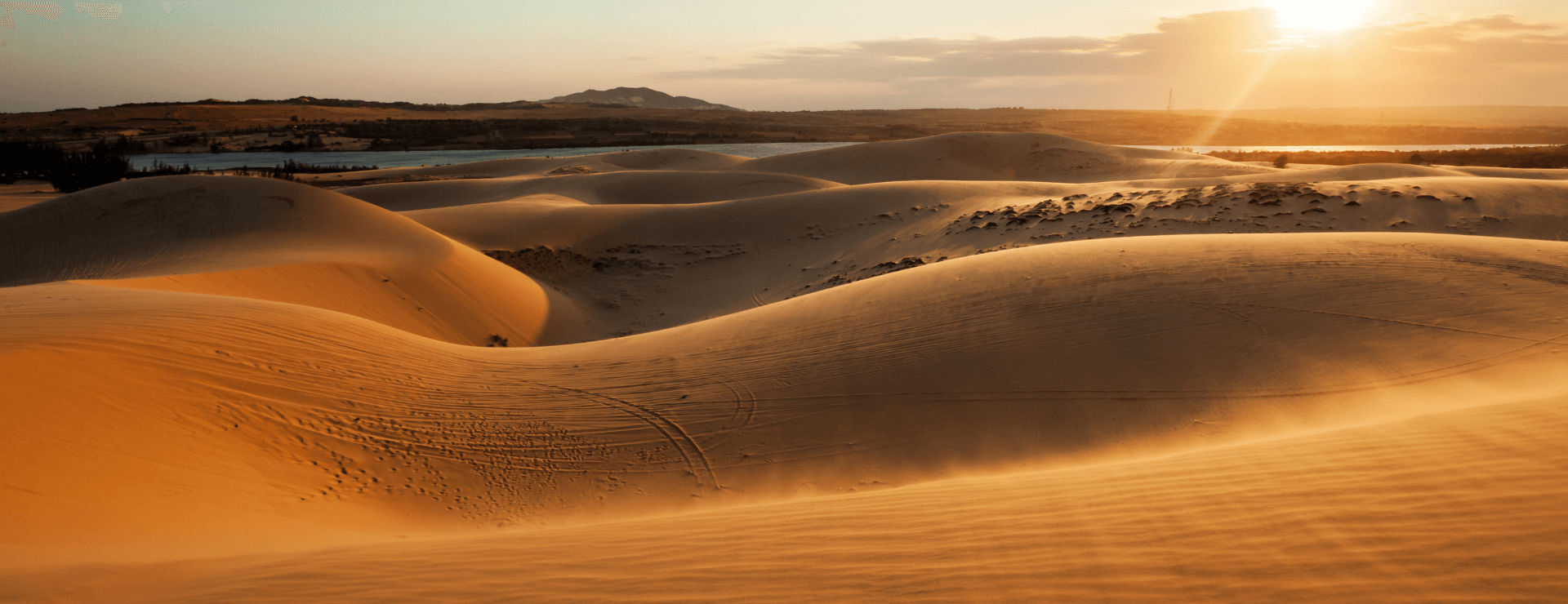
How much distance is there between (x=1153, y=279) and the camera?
7.52m

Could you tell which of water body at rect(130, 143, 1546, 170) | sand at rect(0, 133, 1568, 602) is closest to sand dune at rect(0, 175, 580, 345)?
sand at rect(0, 133, 1568, 602)

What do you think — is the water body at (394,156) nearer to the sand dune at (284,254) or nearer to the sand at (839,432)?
the sand dune at (284,254)

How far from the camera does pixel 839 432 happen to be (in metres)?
5.77

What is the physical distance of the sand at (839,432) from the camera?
2938mm

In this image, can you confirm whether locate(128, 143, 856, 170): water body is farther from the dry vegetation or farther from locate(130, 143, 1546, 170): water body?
the dry vegetation

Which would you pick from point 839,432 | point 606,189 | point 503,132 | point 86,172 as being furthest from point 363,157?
point 839,432

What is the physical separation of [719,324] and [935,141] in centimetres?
2866

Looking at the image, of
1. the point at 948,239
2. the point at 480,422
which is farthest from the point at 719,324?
the point at 948,239

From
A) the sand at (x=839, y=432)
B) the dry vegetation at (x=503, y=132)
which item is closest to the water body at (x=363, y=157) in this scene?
the dry vegetation at (x=503, y=132)

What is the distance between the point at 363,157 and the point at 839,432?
5518cm

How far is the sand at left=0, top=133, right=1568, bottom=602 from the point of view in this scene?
116 inches

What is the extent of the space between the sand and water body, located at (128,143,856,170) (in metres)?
33.2

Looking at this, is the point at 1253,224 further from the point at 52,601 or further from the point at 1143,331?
the point at 52,601

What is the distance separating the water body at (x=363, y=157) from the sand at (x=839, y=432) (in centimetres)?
3320
